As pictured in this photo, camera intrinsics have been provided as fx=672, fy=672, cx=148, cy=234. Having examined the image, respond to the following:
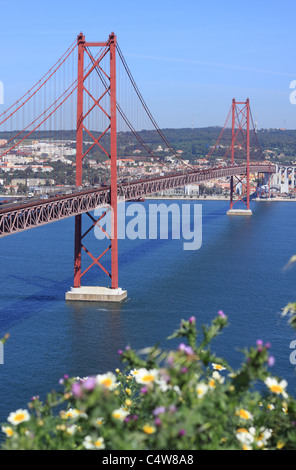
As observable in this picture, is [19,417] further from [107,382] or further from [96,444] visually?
[107,382]

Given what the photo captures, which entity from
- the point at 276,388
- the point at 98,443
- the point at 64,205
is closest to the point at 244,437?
the point at 276,388

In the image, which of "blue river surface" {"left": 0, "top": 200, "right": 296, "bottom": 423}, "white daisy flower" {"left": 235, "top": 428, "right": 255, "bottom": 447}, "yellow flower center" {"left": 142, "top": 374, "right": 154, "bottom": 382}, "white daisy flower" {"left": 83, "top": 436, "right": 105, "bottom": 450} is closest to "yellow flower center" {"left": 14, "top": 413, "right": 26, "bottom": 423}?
A: "white daisy flower" {"left": 83, "top": 436, "right": 105, "bottom": 450}

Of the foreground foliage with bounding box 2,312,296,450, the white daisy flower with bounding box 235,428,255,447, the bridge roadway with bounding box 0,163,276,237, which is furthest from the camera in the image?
the bridge roadway with bounding box 0,163,276,237

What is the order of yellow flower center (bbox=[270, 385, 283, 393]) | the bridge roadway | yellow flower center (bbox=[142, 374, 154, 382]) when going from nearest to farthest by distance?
yellow flower center (bbox=[142, 374, 154, 382]) < yellow flower center (bbox=[270, 385, 283, 393]) < the bridge roadway

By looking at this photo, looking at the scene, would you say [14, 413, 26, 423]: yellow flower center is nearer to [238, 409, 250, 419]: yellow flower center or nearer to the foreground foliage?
the foreground foliage

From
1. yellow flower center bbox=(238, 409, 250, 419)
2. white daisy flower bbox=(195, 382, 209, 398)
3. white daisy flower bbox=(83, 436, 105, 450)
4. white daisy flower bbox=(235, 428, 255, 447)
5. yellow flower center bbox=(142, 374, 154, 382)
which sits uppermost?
yellow flower center bbox=(142, 374, 154, 382)

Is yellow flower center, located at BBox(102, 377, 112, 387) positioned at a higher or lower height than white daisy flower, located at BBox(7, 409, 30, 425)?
higher

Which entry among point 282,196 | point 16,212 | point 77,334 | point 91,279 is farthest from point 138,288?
point 282,196

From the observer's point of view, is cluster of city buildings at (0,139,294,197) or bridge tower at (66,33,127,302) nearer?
bridge tower at (66,33,127,302)

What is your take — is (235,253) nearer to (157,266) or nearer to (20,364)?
(157,266)
